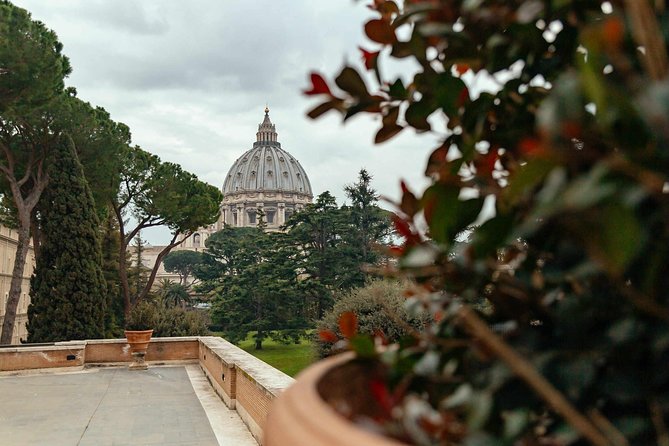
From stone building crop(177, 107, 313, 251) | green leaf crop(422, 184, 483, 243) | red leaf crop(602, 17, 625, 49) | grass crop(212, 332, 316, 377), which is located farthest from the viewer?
stone building crop(177, 107, 313, 251)

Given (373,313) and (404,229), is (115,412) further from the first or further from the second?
(404,229)

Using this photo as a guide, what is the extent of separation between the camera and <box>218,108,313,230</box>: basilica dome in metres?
78.8

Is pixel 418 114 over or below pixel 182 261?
below

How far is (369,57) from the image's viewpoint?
92 centimetres

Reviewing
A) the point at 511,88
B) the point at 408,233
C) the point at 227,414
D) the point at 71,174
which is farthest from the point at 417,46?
the point at 71,174

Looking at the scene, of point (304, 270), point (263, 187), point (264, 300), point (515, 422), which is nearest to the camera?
point (515, 422)

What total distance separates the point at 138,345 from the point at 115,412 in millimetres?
4508

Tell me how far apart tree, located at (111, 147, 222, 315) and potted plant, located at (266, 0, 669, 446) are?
2205 centimetres

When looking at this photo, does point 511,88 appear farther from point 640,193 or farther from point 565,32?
point 640,193

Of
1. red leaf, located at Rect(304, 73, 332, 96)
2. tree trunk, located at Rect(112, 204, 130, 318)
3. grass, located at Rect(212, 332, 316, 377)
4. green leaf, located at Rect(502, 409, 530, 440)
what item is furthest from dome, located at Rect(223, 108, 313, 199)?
green leaf, located at Rect(502, 409, 530, 440)

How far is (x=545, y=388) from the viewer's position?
0.48m

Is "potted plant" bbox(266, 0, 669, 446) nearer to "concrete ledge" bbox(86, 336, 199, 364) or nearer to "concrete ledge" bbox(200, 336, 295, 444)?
"concrete ledge" bbox(200, 336, 295, 444)

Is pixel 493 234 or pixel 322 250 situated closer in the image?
pixel 493 234

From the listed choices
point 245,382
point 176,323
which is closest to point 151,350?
point 176,323
